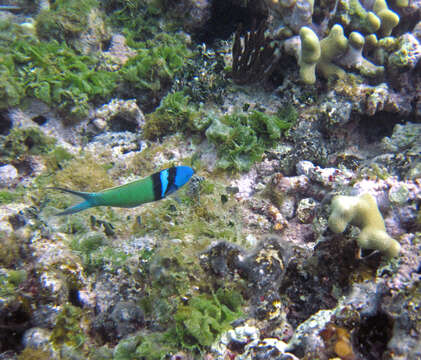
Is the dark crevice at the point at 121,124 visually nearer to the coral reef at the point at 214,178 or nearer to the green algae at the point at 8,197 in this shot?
the coral reef at the point at 214,178

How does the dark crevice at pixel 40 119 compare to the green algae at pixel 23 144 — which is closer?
the green algae at pixel 23 144

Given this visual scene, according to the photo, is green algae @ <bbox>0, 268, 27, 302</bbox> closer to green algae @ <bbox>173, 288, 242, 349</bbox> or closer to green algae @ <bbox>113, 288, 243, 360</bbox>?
green algae @ <bbox>113, 288, 243, 360</bbox>

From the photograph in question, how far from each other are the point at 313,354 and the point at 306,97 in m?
3.84

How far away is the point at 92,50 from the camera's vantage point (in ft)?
19.0

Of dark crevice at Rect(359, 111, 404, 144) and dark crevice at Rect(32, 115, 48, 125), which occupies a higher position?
dark crevice at Rect(359, 111, 404, 144)

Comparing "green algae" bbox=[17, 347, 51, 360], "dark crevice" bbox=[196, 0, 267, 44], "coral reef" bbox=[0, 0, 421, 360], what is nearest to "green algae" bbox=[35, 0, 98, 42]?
"coral reef" bbox=[0, 0, 421, 360]

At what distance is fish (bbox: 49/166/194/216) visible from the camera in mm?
2324

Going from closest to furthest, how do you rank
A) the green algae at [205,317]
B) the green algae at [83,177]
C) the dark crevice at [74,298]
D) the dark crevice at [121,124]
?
1. the green algae at [205,317]
2. the dark crevice at [74,298]
3. the green algae at [83,177]
4. the dark crevice at [121,124]

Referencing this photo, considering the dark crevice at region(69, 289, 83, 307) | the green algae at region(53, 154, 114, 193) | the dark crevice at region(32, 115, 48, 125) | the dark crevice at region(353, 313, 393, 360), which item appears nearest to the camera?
the dark crevice at region(353, 313, 393, 360)

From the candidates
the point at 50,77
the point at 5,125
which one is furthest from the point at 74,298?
the point at 50,77

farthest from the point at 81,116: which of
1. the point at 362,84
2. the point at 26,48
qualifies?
the point at 362,84

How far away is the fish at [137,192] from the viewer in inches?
91.5

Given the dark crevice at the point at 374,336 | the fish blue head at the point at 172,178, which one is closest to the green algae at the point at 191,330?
the dark crevice at the point at 374,336

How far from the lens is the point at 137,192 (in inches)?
94.3
